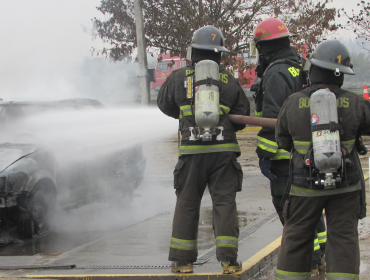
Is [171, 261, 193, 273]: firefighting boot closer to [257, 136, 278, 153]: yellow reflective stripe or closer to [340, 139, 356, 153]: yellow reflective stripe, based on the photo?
[257, 136, 278, 153]: yellow reflective stripe

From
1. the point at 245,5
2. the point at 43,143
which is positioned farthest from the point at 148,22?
the point at 43,143

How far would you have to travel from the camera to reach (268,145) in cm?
365

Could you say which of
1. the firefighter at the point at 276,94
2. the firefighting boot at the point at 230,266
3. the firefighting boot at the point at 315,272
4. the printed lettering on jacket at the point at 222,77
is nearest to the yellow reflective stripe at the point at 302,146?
the firefighter at the point at 276,94

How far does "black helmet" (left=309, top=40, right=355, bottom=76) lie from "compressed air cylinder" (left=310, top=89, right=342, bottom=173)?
279 mm

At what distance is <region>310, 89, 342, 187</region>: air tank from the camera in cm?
276

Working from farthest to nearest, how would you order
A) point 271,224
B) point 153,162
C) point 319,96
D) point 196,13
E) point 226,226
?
point 196,13 < point 153,162 < point 271,224 < point 226,226 < point 319,96

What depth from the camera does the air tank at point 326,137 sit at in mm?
2764

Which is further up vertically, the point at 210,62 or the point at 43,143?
the point at 210,62

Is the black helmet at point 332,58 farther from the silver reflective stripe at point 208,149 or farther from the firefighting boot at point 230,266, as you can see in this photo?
the firefighting boot at point 230,266

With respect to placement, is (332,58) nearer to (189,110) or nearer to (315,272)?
(189,110)

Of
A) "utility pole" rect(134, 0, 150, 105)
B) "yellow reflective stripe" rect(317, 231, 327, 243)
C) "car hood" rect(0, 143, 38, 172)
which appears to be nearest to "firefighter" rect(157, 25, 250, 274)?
"yellow reflective stripe" rect(317, 231, 327, 243)

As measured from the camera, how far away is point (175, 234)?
3723 millimetres

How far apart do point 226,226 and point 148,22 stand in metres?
12.2

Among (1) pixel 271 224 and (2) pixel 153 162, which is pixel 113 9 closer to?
(2) pixel 153 162
